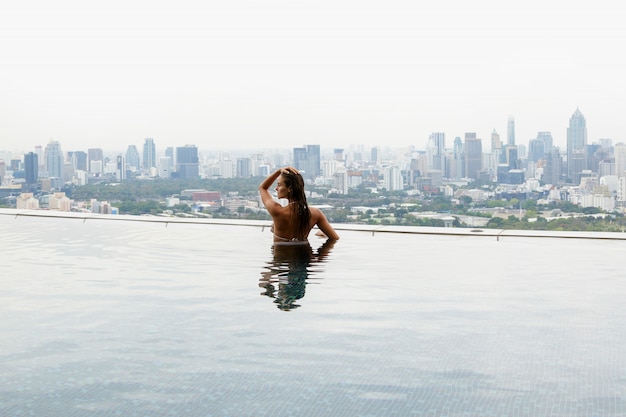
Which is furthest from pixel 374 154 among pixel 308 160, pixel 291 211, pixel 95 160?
pixel 291 211

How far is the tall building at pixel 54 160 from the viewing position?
2102cm

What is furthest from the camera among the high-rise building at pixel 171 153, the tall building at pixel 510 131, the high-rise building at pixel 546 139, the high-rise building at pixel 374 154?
the tall building at pixel 510 131

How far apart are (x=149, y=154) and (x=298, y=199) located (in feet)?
62.5

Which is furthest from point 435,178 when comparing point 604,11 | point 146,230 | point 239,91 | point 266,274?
point 266,274

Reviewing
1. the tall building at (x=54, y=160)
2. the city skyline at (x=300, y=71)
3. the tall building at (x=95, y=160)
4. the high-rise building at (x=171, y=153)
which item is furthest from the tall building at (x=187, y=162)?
the tall building at (x=54, y=160)

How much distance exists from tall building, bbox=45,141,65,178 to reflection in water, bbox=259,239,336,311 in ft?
51.8

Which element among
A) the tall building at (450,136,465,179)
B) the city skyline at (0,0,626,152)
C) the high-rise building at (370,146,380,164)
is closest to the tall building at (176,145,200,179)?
the city skyline at (0,0,626,152)

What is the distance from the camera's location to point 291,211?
20.2 feet

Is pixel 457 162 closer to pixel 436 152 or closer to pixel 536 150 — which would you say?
pixel 436 152

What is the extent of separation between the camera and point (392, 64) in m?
27.8

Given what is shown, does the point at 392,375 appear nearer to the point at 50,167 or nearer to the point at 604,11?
Answer: the point at 50,167

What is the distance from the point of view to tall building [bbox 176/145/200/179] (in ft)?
68.6

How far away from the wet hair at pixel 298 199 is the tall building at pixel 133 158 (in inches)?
612

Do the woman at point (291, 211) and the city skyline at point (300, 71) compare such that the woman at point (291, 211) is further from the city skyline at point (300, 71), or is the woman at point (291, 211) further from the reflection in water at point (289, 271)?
the city skyline at point (300, 71)
